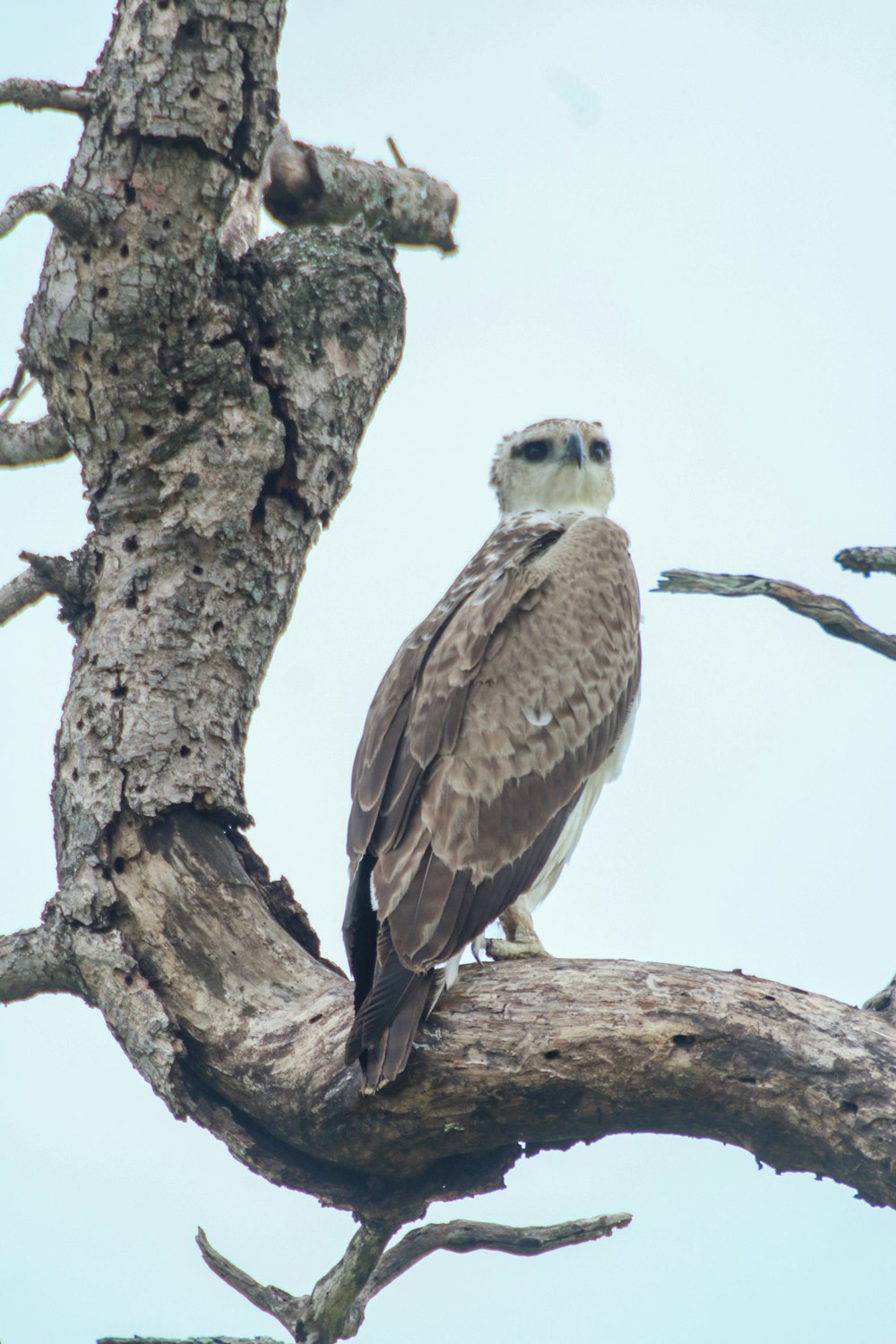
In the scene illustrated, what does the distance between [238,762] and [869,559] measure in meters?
2.54

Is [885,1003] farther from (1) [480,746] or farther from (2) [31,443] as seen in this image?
(2) [31,443]

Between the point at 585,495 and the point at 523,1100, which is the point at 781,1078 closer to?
the point at 523,1100

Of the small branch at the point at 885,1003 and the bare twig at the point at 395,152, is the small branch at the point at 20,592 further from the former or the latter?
the small branch at the point at 885,1003

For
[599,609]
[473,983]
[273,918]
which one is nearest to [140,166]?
[599,609]

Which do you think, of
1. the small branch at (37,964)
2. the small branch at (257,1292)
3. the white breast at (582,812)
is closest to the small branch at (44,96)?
the small branch at (37,964)

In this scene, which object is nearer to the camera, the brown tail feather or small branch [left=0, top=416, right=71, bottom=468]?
the brown tail feather

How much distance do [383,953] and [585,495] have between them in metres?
3.51

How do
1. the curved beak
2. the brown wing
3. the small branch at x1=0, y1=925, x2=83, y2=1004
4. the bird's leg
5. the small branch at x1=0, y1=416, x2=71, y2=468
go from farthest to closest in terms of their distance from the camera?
the curved beak → the small branch at x1=0, y1=416, x2=71, y2=468 → the bird's leg → the small branch at x1=0, y1=925, x2=83, y2=1004 → the brown wing

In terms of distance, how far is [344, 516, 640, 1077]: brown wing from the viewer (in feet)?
15.1

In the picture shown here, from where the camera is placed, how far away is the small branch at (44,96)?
508cm

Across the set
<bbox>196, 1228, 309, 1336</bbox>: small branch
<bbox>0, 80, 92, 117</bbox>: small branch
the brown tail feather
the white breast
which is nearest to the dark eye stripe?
the white breast

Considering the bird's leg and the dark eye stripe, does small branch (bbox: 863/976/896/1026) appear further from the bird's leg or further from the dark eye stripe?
the dark eye stripe

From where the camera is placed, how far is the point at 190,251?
5.48 meters

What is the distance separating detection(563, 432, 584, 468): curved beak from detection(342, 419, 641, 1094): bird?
2.54ft
